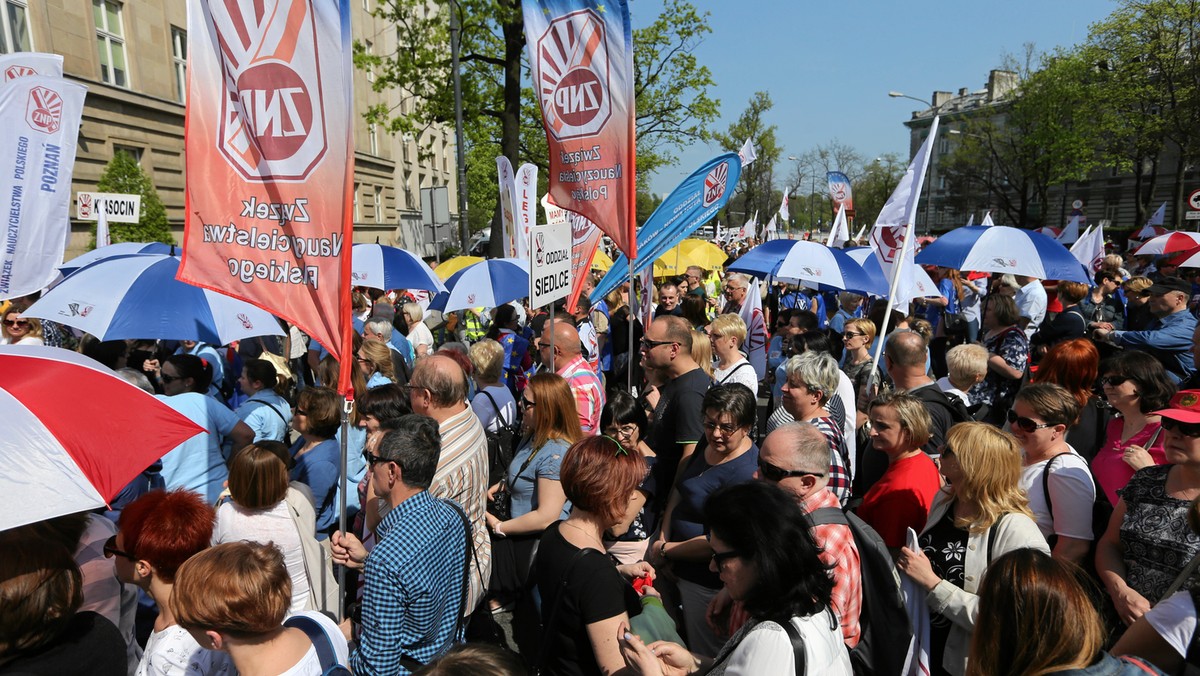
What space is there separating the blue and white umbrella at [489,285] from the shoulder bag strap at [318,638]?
5.53 metres

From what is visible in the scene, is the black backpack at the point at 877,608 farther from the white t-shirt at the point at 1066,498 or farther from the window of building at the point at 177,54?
the window of building at the point at 177,54

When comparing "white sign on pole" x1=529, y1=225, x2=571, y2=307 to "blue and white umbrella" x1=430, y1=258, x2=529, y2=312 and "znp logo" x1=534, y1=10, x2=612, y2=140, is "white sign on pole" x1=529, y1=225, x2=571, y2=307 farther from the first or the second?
"blue and white umbrella" x1=430, y1=258, x2=529, y2=312

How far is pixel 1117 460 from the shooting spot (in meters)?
3.59

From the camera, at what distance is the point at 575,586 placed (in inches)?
94.2

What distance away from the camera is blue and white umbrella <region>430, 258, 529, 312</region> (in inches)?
309

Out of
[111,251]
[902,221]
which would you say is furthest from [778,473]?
[111,251]

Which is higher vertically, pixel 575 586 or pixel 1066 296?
pixel 1066 296

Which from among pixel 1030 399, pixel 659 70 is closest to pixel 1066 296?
pixel 1030 399

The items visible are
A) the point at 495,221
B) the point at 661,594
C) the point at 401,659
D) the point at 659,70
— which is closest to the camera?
the point at 401,659

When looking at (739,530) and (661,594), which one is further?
(661,594)

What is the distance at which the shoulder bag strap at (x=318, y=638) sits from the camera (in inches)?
90.4

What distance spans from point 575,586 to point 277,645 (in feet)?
2.98

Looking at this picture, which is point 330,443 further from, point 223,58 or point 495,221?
point 495,221

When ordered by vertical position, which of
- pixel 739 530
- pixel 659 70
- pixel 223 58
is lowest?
pixel 739 530
